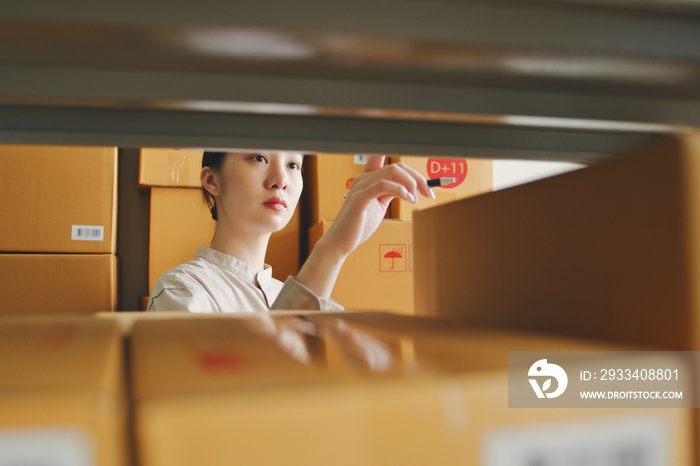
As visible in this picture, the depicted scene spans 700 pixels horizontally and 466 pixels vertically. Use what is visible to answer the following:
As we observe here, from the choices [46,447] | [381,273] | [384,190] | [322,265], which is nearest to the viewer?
[46,447]

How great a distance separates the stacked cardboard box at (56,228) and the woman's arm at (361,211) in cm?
82

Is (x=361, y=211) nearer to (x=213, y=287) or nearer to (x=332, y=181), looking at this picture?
(x=213, y=287)

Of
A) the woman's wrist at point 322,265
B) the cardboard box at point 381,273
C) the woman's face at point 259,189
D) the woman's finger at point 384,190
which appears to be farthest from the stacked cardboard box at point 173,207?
the woman's finger at point 384,190

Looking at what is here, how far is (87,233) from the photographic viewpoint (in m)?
1.53

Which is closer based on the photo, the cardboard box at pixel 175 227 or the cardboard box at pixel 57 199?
the cardboard box at pixel 57 199

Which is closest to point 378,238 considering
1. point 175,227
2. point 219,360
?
point 175,227

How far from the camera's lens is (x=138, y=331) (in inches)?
12.7

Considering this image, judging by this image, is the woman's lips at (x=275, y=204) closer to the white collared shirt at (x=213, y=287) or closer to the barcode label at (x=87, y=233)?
the white collared shirt at (x=213, y=287)

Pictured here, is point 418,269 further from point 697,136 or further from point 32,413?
point 32,413

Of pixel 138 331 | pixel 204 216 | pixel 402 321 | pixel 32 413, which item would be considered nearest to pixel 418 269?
pixel 402 321

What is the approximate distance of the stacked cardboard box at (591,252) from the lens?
0.27 metres

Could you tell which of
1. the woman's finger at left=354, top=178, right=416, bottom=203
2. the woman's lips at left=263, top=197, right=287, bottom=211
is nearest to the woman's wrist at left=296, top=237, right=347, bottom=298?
the woman's finger at left=354, top=178, right=416, bottom=203

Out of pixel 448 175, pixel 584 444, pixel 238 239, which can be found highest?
pixel 448 175

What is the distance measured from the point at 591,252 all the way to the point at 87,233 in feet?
4.90
